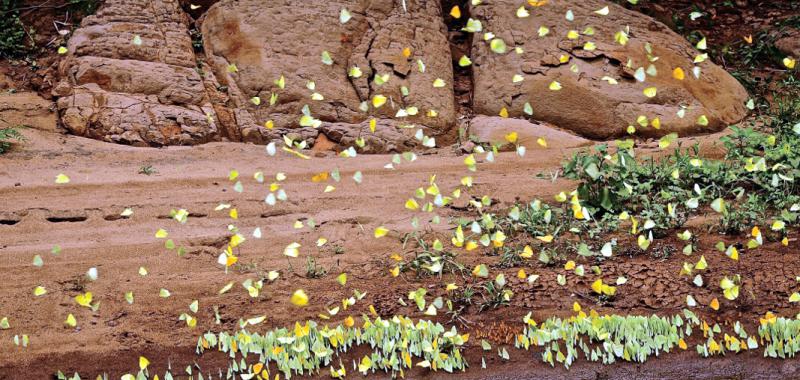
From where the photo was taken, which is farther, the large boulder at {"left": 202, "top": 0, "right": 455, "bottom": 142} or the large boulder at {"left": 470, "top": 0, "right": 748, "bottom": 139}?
the large boulder at {"left": 470, "top": 0, "right": 748, "bottom": 139}

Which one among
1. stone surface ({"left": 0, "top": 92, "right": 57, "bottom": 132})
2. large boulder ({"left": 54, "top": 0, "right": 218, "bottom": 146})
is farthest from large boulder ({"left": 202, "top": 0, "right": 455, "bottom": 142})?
stone surface ({"left": 0, "top": 92, "right": 57, "bottom": 132})

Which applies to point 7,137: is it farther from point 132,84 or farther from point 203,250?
point 203,250

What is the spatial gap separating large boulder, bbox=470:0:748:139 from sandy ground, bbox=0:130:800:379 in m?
0.48

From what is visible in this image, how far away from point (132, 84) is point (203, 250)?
6.07 feet

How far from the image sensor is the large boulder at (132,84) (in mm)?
6207

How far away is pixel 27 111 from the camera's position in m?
6.38

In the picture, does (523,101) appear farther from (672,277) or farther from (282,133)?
(672,277)

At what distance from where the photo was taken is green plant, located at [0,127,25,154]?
5.98 m

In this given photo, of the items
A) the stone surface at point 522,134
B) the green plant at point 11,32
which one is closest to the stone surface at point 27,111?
the green plant at point 11,32

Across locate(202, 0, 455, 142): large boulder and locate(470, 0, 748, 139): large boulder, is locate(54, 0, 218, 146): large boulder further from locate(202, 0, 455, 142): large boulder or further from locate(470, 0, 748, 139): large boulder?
locate(470, 0, 748, 139): large boulder

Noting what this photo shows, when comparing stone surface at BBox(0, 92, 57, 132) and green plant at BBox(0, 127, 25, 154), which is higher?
green plant at BBox(0, 127, 25, 154)

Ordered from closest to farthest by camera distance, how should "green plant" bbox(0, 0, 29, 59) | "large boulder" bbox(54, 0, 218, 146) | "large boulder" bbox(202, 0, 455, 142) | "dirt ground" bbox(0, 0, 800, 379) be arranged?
1. "dirt ground" bbox(0, 0, 800, 379)
2. "large boulder" bbox(54, 0, 218, 146)
3. "large boulder" bbox(202, 0, 455, 142)
4. "green plant" bbox(0, 0, 29, 59)

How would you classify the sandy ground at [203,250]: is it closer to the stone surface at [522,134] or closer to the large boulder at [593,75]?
the stone surface at [522,134]

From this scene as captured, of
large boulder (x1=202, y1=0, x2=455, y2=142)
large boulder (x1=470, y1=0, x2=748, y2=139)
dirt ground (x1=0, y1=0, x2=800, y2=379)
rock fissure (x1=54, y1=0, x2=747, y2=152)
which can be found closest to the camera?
dirt ground (x1=0, y1=0, x2=800, y2=379)
